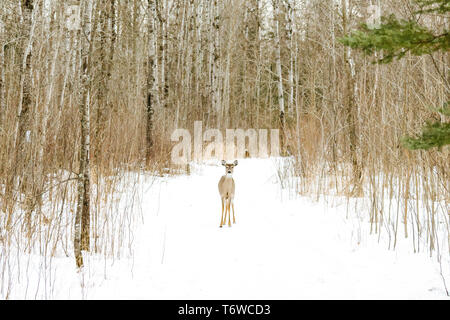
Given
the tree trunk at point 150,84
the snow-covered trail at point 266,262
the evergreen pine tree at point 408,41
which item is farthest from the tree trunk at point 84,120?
the tree trunk at point 150,84

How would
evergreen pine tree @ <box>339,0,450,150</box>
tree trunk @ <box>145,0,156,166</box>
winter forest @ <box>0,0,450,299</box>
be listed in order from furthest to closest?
1. tree trunk @ <box>145,0,156,166</box>
2. winter forest @ <box>0,0,450,299</box>
3. evergreen pine tree @ <box>339,0,450,150</box>

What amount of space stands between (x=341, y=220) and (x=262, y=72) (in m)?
20.0

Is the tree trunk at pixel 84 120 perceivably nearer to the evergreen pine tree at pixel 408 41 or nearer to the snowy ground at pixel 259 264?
the snowy ground at pixel 259 264

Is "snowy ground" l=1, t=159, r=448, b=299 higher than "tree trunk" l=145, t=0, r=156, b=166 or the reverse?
the reverse

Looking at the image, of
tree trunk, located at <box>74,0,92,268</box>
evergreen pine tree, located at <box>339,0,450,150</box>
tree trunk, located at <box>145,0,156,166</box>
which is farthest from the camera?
tree trunk, located at <box>145,0,156,166</box>

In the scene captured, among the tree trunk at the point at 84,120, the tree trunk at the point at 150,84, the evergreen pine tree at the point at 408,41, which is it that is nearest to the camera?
the evergreen pine tree at the point at 408,41

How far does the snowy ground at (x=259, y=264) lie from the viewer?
2396 mm

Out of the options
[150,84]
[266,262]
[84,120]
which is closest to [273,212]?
[266,262]

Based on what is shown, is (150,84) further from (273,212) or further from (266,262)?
(266,262)

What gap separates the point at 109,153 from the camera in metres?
5.41

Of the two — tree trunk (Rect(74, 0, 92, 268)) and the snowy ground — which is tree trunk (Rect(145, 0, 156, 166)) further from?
tree trunk (Rect(74, 0, 92, 268))

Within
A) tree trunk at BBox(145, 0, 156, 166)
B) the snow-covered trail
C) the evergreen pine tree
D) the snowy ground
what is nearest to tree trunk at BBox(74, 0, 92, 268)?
the snowy ground

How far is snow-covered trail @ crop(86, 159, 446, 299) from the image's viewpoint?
2.41m

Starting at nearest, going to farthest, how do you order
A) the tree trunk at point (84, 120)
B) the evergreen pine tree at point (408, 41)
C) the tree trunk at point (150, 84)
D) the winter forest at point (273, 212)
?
1. the evergreen pine tree at point (408, 41)
2. the winter forest at point (273, 212)
3. the tree trunk at point (84, 120)
4. the tree trunk at point (150, 84)
